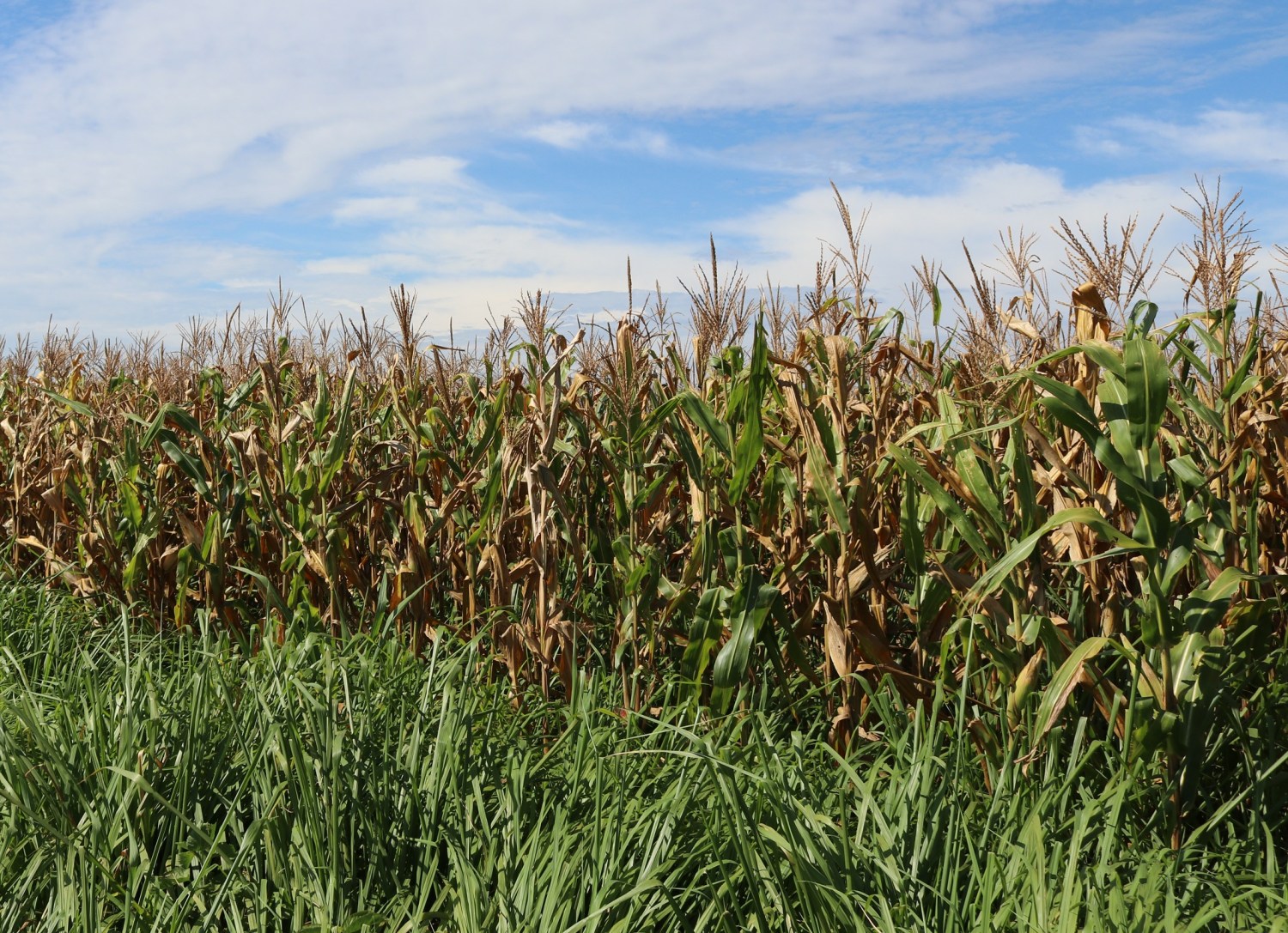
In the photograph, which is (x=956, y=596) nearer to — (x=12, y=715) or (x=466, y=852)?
(x=466, y=852)

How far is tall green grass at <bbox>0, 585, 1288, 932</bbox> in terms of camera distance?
6.50 ft

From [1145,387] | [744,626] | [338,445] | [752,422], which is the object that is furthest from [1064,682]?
[338,445]

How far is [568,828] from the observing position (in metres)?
2.28

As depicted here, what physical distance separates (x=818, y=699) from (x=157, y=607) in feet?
9.25

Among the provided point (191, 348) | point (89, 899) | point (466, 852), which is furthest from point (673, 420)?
point (191, 348)

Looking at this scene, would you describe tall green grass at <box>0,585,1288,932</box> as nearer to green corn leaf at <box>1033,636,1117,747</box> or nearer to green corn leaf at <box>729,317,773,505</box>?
green corn leaf at <box>1033,636,1117,747</box>

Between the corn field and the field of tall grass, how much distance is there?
2 cm

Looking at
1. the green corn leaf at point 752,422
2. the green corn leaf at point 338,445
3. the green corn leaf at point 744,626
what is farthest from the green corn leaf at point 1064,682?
the green corn leaf at point 338,445

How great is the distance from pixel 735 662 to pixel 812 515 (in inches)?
19.5

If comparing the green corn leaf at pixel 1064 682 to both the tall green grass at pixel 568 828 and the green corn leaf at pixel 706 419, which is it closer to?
the tall green grass at pixel 568 828

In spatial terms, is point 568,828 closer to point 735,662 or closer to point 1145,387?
point 735,662

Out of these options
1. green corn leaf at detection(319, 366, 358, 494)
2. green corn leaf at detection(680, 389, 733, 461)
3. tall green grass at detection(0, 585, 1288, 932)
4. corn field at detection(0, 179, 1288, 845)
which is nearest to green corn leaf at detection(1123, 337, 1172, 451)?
corn field at detection(0, 179, 1288, 845)

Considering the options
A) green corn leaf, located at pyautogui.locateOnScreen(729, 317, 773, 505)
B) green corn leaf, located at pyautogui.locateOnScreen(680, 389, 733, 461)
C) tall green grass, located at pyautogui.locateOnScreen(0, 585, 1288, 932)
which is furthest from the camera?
green corn leaf, located at pyautogui.locateOnScreen(680, 389, 733, 461)

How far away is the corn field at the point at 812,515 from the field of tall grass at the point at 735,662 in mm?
17
